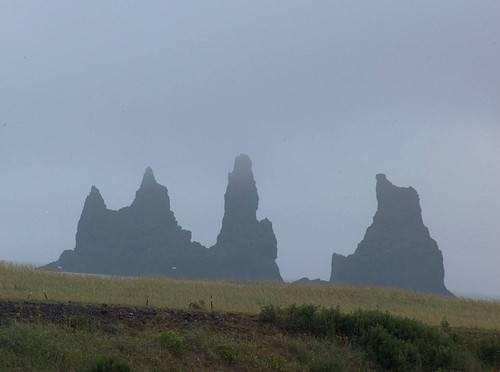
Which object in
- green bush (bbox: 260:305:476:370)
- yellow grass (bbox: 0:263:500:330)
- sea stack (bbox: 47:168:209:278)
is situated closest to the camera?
green bush (bbox: 260:305:476:370)

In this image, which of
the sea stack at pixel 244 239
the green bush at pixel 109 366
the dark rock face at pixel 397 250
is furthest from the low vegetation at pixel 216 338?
the sea stack at pixel 244 239

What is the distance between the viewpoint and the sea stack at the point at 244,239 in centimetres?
9244

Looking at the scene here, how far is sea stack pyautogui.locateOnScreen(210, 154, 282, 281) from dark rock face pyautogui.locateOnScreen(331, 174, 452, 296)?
9430mm

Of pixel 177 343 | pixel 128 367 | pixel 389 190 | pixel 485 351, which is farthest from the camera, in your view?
pixel 389 190

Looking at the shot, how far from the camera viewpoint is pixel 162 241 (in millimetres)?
96625

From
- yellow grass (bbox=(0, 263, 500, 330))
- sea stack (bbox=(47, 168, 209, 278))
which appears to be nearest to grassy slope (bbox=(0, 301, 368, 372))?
yellow grass (bbox=(0, 263, 500, 330))

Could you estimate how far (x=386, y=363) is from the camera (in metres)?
19.3

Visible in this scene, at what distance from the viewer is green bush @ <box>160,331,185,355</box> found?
54.7 feet

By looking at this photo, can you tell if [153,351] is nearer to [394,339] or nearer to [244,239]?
[394,339]

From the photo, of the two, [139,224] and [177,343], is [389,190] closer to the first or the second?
[139,224]

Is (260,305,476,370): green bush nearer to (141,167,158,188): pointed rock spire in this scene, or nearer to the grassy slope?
the grassy slope

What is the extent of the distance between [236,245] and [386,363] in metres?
75.6

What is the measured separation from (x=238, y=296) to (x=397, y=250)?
197 ft

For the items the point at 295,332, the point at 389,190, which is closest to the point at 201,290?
the point at 295,332
